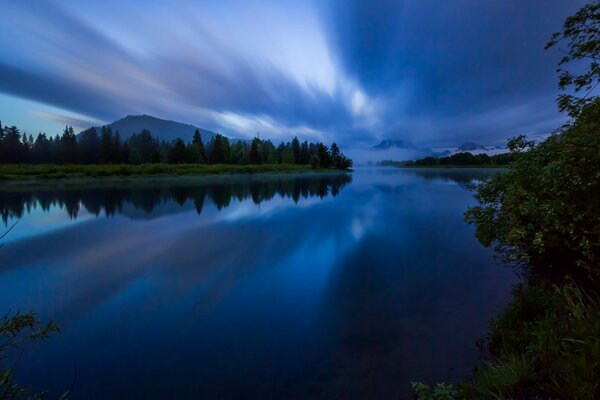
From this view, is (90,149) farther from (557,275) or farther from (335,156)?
(557,275)

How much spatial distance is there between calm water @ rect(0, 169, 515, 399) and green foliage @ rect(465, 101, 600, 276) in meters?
2.08

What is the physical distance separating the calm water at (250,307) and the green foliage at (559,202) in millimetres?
2080

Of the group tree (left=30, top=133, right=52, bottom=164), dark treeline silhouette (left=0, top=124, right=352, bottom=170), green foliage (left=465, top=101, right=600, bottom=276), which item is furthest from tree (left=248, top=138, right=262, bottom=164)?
green foliage (left=465, top=101, right=600, bottom=276)

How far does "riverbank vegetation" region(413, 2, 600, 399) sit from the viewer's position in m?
3.69

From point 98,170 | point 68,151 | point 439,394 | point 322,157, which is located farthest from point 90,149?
point 439,394

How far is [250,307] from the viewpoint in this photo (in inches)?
341

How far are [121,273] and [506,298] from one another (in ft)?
48.7

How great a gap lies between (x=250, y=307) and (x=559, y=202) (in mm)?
8685

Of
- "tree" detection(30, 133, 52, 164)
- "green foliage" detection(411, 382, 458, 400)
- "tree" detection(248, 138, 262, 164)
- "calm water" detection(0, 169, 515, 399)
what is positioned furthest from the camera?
"tree" detection(248, 138, 262, 164)

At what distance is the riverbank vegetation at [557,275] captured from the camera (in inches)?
145

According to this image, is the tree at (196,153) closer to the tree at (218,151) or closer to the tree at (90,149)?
the tree at (218,151)

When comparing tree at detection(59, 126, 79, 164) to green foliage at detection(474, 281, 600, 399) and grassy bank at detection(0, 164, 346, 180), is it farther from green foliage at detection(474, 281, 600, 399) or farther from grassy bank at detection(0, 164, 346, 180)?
green foliage at detection(474, 281, 600, 399)

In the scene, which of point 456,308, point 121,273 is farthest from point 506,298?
point 121,273

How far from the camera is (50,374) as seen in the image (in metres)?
5.80
